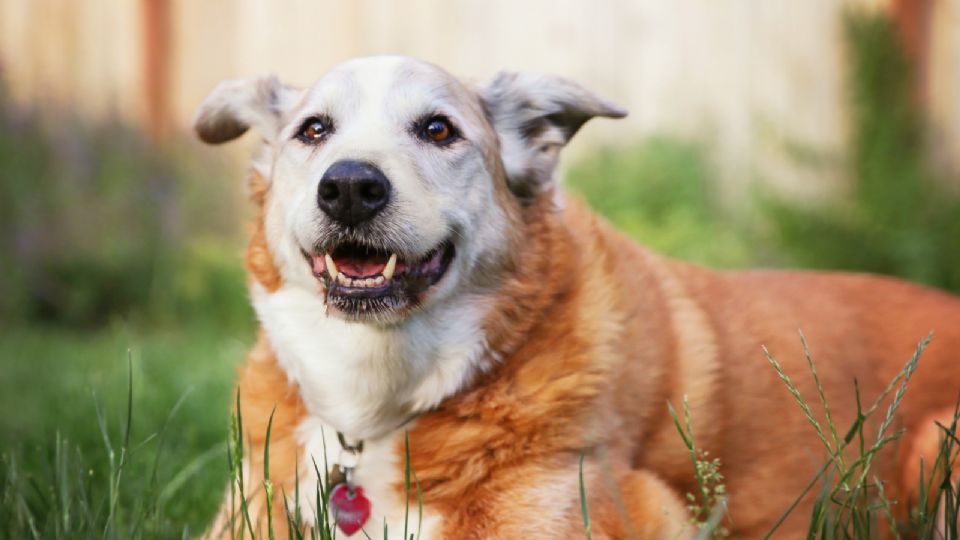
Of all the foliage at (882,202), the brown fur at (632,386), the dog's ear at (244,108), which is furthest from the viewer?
the foliage at (882,202)

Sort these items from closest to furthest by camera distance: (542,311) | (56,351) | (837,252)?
(542,311) < (56,351) < (837,252)

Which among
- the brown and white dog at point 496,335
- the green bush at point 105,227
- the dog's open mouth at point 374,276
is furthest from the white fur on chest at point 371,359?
the green bush at point 105,227

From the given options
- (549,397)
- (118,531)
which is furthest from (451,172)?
(118,531)

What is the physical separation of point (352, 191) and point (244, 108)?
778mm

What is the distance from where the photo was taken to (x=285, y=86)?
308cm

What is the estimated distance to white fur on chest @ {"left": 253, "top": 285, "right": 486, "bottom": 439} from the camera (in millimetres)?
2555

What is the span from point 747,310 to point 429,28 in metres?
4.83

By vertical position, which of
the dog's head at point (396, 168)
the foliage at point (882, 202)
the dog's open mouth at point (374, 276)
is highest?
the dog's head at point (396, 168)

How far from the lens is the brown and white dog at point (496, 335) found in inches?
94.7

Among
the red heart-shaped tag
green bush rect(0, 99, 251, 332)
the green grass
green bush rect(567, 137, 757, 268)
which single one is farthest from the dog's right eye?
green bush rect(567, 137, 757, 268)

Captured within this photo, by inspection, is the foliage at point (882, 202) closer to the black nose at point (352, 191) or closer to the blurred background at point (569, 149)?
the blurred background at point (569, 149)

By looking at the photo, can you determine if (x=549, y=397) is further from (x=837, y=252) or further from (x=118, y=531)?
(x=837, y=252)

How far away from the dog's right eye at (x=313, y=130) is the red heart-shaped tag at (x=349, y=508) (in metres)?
0.93

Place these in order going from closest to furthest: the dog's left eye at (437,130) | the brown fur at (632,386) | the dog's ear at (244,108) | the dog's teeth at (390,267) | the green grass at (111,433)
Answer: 1. the green grass at (111,433)
2. the brown fur at (632,386)
3. the dog's teeth at (390,267)
4. the dog's left eye at (437,130)
5. the dog's ear at (244,108)
